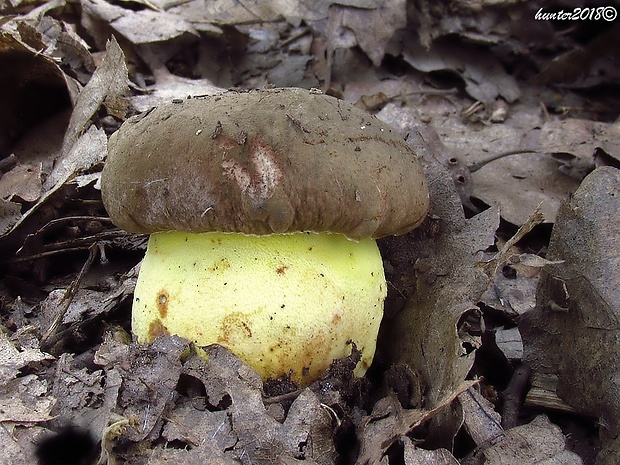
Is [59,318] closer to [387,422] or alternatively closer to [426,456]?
[387,422]

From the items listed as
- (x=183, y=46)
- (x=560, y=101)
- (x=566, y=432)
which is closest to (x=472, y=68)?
(x=560, y=101)

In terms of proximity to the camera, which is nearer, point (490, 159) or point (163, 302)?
point (163, 302)

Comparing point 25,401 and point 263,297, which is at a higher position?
point 263,297

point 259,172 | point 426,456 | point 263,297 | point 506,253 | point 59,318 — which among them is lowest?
point 59,318

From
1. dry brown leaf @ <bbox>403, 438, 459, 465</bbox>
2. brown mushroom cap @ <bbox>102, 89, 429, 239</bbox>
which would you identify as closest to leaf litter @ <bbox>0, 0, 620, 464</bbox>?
dry brown leaf @ <bbox>403, 438, 459, 465</bbox>

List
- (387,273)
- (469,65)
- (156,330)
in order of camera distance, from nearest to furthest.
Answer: (156,330) → (387,273) → (469,65)

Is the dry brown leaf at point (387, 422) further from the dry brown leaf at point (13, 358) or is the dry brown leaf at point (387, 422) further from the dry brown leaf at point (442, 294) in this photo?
the dry brown leaf at point (13, 358)

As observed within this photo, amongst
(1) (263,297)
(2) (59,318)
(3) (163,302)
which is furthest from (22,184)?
(1) (263,297)

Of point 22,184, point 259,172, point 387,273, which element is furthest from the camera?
point 22,184

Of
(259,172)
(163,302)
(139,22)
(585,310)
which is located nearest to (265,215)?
(259,172)

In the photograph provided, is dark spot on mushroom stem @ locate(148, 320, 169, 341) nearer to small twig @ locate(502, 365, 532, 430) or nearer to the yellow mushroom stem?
the yellow mushroom stem
